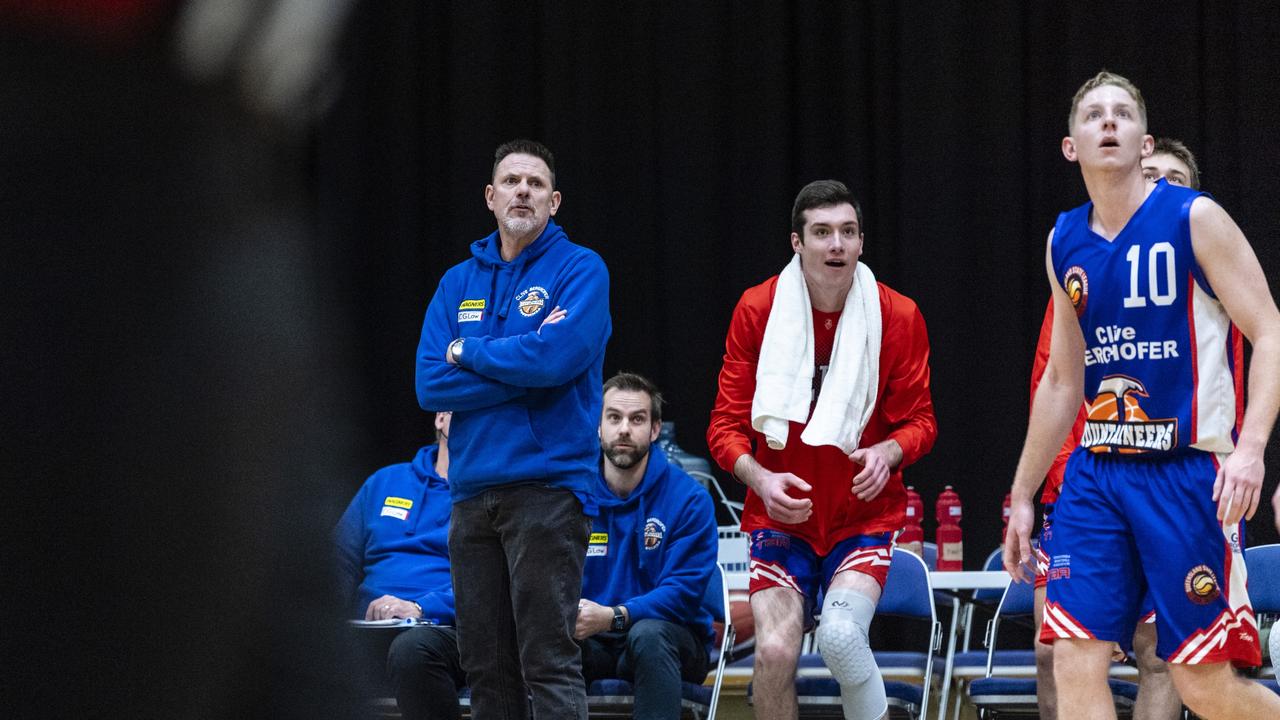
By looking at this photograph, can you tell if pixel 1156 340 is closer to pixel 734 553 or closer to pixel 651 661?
pixel 651 661

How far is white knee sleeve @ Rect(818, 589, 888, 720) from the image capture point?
4.37m

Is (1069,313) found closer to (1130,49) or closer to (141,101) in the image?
(141,101)

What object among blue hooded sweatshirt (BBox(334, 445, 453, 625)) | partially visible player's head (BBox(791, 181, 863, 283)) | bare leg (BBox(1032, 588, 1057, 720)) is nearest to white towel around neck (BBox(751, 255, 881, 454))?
partially visible player's head (BBox(791, 181, 863, 283))

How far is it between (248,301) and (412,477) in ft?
18.3

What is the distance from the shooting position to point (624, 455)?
5.41m

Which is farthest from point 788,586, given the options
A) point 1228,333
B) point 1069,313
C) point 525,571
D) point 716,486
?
point 716,486

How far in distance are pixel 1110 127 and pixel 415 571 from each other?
332cm

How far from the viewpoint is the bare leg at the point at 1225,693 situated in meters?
3.29

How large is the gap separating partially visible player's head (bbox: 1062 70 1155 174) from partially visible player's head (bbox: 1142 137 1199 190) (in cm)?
118

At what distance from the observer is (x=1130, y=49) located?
8.34 m

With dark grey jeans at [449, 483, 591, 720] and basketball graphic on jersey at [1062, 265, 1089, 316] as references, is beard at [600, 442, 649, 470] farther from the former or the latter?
basketball graphic on jersey at [1062, 265, 1089, 316]

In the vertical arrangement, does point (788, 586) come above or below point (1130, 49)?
→ below

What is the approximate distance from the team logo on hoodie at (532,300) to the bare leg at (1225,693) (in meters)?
2.09

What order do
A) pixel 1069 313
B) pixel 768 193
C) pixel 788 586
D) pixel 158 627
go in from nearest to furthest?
pixel 158 627 → pixel 1069 313 → pixel 788 586 → pixel 768 193
